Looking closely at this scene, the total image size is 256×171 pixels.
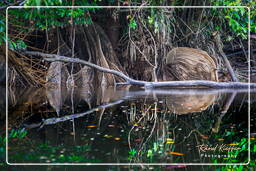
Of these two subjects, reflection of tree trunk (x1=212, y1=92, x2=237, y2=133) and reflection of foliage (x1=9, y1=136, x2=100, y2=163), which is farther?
reflection of tree trunk (x1=212, y1=92, x2=237, y2=133)

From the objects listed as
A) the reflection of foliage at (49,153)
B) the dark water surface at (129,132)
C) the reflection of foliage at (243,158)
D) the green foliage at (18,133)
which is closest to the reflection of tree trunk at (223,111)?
the dark water surface at (129,132)

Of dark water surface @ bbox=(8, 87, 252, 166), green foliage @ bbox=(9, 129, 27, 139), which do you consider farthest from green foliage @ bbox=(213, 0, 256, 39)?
green foliage @ bbox=(9, 129, 27, 139)

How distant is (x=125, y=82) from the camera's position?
5.79m

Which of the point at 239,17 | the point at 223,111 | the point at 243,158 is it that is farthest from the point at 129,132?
the point at 239,17

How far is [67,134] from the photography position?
2359mm

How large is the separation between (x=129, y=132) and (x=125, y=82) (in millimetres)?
3398

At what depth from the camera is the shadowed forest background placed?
7.17 feet

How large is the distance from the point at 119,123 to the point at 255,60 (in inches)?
177

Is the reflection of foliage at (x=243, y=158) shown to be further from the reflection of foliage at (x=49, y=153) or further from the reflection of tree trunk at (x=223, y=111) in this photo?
the reflection of foliage at (x=49, y=153)

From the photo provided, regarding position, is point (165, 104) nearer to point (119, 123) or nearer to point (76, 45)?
point (119, 123)

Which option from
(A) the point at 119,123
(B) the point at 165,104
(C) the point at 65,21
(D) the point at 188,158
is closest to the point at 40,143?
(A) the point at 119,123

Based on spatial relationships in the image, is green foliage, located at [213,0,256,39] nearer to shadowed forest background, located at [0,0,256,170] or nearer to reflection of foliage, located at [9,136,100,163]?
shadowed forest background, located at [0,0,256,170]

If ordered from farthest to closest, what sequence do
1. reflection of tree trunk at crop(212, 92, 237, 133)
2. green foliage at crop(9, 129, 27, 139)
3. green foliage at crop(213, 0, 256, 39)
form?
green foliage at crop(213, 0, 256, 39)
reflection of tree trunk at crop(212, 92, 237, 133)
green foliage at crop(9, 129, 27, 139)

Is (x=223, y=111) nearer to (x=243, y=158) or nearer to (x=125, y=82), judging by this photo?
(x=243, y=158)
